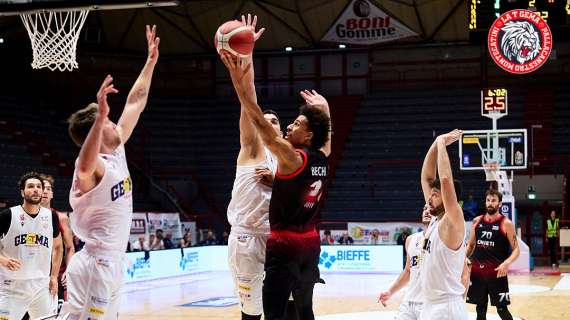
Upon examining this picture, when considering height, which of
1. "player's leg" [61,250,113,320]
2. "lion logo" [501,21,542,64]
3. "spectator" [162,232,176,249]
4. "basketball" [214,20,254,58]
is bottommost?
"spectator" [162,232,176,249]

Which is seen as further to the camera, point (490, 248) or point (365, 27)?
point (365, 27)

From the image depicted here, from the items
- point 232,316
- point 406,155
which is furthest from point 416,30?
point 232,316

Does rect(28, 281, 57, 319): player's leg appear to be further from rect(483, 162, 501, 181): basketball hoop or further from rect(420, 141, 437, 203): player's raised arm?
rect(483, 162, 501, 181): basketball hoop

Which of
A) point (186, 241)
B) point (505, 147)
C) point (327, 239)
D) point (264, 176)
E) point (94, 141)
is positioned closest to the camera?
point (94, 141)

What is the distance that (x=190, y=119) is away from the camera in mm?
28312

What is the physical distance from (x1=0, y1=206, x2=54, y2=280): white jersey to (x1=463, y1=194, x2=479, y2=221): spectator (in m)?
15.3

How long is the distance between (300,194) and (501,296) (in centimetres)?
505

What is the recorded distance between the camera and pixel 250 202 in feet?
18.7

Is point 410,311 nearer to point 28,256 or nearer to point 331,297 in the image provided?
point 28,256

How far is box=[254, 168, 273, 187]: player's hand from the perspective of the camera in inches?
222

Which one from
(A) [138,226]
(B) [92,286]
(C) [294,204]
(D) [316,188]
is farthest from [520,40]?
(B) [92,286]

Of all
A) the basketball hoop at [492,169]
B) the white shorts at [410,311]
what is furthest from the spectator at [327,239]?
the white shorts at [410,311]

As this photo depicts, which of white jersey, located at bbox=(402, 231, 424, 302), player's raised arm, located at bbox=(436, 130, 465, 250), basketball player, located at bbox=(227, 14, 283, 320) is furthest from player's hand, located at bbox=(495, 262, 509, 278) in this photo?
basketball player, located at bbox=(227, 14, 283, 320)

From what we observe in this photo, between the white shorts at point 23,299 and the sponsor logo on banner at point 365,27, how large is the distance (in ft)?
70.5
